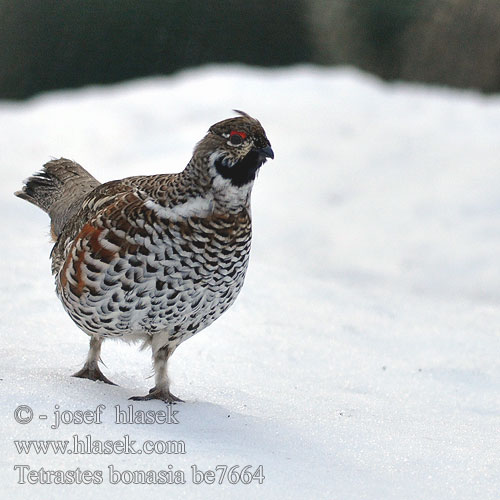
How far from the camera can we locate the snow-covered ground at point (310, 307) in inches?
129

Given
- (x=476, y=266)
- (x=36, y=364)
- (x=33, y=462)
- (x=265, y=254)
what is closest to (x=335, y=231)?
(x=265, y=254)

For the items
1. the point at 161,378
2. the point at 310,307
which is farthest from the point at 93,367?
the point at 310,307

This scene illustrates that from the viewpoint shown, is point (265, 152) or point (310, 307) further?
point (310, 307)

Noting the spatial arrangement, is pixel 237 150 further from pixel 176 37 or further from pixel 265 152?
pixel 176 37

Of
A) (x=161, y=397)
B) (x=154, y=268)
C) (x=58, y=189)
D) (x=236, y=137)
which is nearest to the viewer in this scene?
(x=154, y=268)

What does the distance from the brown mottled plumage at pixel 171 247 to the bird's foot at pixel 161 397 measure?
19mm

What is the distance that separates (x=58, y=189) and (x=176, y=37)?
1145 centimetres

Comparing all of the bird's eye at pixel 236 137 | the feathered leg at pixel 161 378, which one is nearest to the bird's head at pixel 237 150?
the bird's eye at pixel 236 137

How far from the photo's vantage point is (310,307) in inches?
245

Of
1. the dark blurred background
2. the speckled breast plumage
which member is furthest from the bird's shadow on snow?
the dark blurred background

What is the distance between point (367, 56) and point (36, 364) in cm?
1142

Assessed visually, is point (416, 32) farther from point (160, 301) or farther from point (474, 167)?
point (160, 301)

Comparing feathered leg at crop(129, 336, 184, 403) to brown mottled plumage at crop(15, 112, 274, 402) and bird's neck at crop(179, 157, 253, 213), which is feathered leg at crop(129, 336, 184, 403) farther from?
bird's neck at crop(179, 157, 253, 213)

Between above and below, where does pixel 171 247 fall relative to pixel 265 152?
below
